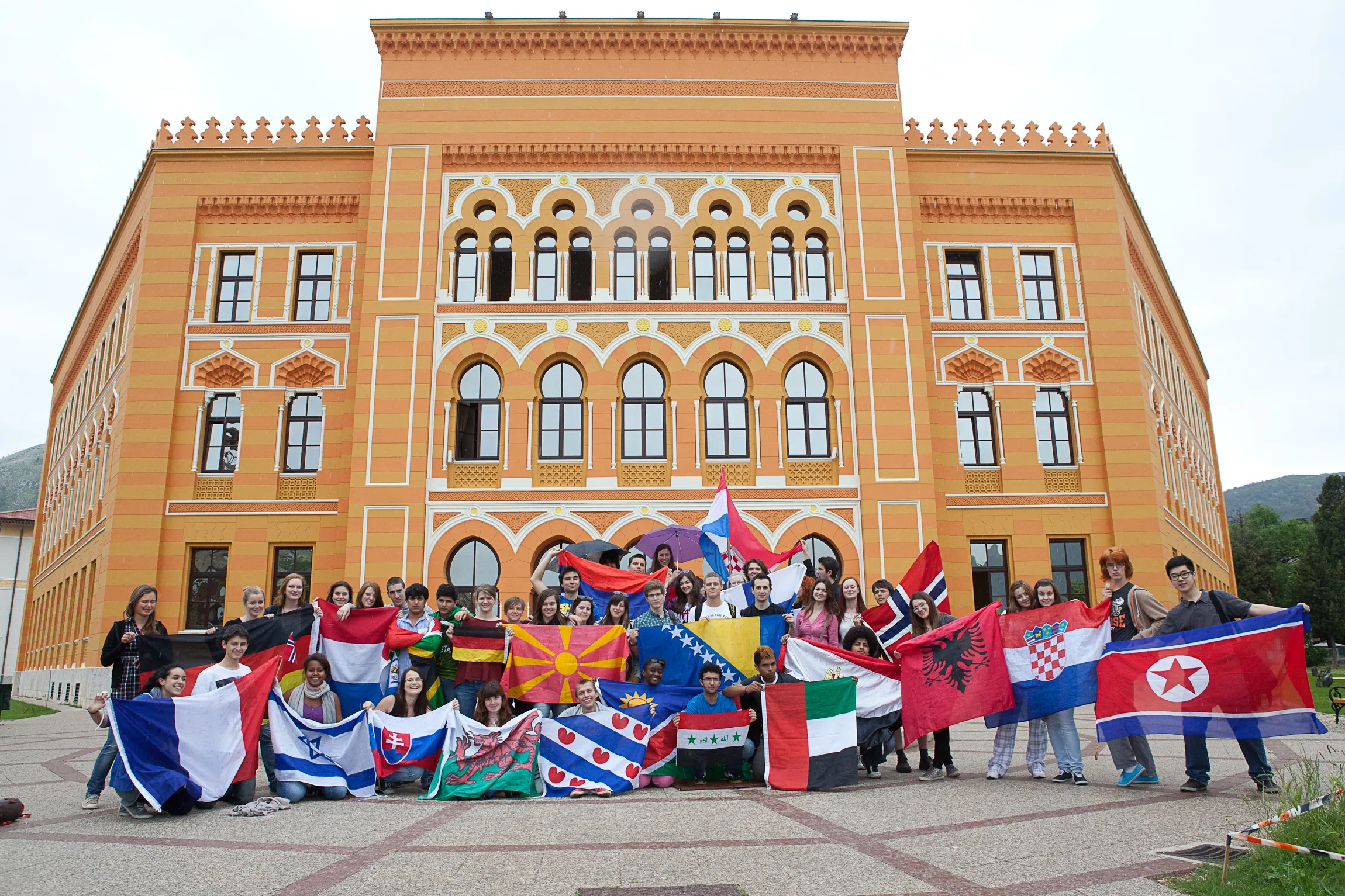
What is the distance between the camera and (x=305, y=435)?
2312 centimetres

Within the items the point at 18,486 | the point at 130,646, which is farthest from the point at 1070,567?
the point at 18,486

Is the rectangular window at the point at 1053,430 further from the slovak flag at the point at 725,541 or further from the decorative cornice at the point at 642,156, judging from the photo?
the slovak flag at the point at 725,541

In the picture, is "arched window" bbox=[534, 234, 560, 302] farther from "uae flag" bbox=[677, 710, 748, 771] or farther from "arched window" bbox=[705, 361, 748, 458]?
"uae flag" bbox=[677, 710, 748, 771]

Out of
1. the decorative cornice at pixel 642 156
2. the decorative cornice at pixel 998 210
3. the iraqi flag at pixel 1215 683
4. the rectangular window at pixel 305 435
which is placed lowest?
the iraqi flag at pixel 1215 683

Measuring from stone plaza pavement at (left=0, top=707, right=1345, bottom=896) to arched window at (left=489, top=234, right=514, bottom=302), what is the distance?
15546mm

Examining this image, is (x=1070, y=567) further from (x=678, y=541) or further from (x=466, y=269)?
(x=466, y=269)

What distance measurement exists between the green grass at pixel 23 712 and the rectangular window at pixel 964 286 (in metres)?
25.0

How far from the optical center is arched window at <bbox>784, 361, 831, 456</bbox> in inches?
878

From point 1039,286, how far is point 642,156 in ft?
36.0

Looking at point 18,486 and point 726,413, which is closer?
point 726,413

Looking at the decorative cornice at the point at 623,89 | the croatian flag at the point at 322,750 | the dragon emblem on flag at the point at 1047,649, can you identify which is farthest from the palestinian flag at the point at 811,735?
the decorative cornice at the point at 623,89

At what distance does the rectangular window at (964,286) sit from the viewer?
2417 cm

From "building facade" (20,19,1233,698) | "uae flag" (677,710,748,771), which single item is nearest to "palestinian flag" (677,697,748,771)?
"uae flag" (677,710,748,771)

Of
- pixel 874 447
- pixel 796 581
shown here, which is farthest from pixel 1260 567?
pixel 796 581
